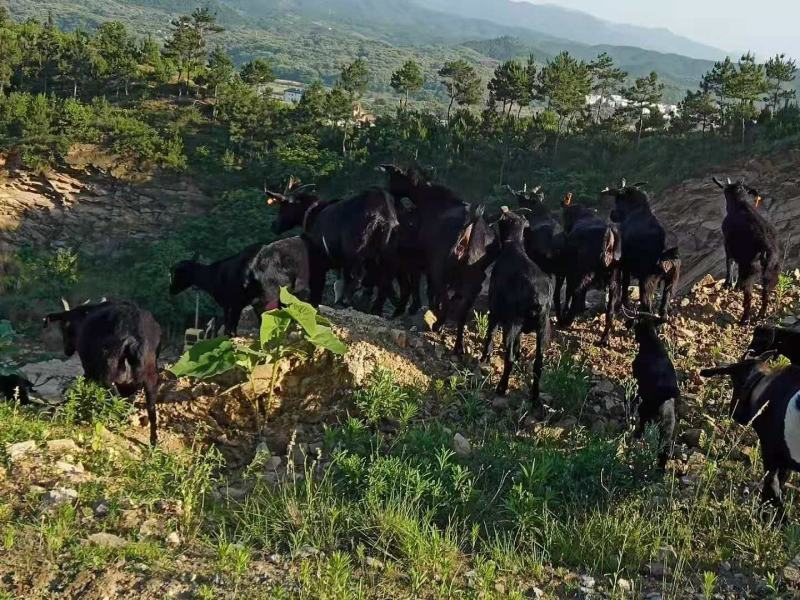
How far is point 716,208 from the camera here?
17.8 metres

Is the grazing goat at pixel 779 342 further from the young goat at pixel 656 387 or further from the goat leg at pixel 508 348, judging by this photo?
the goat leg at pixel 508 348

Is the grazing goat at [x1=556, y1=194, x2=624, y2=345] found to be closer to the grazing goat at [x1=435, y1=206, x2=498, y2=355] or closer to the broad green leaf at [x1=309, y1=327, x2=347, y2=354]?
the grazing goat at [x1=435, y1=206, x2=498, y2=355]

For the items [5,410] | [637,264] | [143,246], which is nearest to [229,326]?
[5,410]

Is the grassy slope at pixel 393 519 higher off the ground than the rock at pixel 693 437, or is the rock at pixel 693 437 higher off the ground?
the rock at pixel 693 437

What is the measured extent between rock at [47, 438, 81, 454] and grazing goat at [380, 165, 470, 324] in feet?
13.9

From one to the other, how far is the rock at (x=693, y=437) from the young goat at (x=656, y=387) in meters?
0.16

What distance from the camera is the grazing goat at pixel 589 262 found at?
7770mm

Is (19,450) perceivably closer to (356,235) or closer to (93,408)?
(93,408)

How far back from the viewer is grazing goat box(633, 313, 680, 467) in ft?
18.8

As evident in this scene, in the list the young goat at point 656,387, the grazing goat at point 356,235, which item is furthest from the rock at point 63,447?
the grazing goat at point 356,235

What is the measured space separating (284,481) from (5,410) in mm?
2377

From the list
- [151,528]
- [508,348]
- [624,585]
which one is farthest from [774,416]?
[151,528]

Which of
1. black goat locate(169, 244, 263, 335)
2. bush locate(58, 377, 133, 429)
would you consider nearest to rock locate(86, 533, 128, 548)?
bush locate(58, 377, 133, 429)

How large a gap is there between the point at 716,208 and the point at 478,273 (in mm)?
12114
